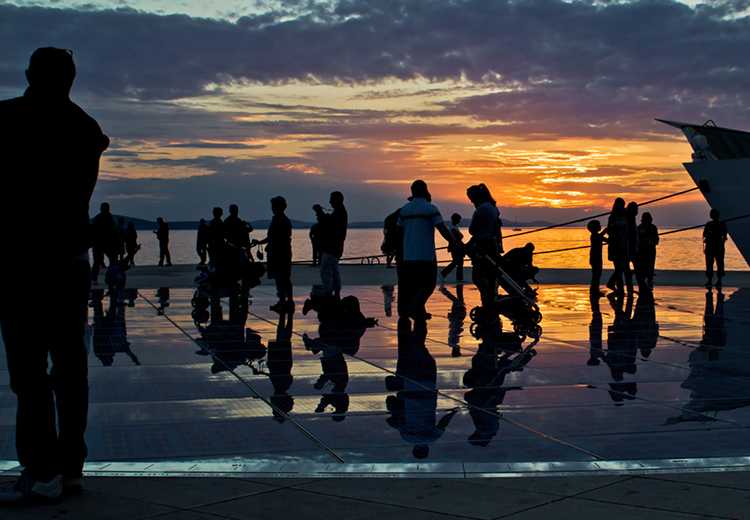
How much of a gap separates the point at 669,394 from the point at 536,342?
3.77 metres

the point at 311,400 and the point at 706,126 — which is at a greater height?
the point at 706,126

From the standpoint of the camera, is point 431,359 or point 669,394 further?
point 431,359

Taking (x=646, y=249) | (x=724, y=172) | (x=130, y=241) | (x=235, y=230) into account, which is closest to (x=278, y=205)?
(x=235, y=230)

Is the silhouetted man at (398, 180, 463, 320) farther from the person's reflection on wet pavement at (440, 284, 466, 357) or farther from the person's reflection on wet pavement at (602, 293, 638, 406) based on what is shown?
the person's reflection on wet pavement at (602, 293, 638, 406)

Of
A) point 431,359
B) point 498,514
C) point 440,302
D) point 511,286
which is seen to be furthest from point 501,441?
point 440,302

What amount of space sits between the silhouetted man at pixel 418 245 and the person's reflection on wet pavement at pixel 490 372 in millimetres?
948

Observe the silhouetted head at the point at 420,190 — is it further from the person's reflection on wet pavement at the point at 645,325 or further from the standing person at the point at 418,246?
the person's reflection on wet pavement at the point at 645,325

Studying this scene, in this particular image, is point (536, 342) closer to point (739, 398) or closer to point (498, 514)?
point (739, 398)

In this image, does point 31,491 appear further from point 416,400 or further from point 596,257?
point 596,257

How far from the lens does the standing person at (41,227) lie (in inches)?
195

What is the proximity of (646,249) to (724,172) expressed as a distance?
6928 mm

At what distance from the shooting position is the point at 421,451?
6.06 metres

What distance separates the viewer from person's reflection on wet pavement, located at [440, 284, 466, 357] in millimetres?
11609

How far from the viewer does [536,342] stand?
470 inches
